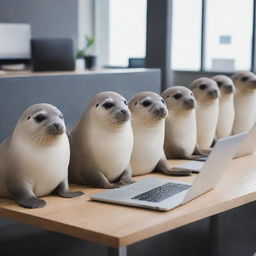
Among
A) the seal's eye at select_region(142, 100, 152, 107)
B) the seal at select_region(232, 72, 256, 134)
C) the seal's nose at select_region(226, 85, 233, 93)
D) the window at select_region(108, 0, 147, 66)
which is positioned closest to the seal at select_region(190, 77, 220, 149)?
the seal's nose at select_region(226, 85, 233, 93)

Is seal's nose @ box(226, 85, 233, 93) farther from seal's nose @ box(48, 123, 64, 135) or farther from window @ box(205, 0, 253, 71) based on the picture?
window @ box(205, 0, 253, 71)

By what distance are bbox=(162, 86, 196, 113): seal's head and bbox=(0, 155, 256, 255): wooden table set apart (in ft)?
1.53

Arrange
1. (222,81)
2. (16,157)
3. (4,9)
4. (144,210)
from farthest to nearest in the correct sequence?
(4,9), (222,81), (16,157), (144,210)

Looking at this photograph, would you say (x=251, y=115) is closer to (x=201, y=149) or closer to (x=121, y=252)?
(x=201, y=149)

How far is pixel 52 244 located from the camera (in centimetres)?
222

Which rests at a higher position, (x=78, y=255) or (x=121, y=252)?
(x=121, y=252)

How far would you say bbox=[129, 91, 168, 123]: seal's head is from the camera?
2117 millimetres

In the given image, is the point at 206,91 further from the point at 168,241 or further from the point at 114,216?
the point at 114,216

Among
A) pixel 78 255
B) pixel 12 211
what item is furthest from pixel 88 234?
pixel 78 255

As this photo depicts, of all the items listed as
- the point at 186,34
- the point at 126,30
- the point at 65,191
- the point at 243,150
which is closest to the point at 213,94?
the point at 243,150

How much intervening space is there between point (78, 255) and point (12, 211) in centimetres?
52

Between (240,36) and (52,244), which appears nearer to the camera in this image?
(52,244)

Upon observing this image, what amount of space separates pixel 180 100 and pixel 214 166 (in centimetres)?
63

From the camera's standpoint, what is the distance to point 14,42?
831 centimetres
